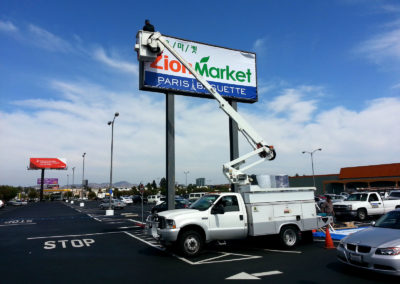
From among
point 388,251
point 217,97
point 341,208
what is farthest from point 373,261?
point 341,208

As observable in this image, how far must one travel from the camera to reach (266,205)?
34.4ft

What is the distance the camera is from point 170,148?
1550 cm

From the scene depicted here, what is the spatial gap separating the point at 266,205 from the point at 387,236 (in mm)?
4146

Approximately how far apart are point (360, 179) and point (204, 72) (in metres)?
49.8

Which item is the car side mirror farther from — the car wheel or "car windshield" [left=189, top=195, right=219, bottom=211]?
the car wheel

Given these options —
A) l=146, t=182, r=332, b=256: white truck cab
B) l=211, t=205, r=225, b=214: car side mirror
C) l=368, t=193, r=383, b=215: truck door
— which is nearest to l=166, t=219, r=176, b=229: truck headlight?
l=146, t=182, r=332, b=256: white truck cab

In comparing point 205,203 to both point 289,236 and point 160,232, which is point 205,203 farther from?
point 289,236

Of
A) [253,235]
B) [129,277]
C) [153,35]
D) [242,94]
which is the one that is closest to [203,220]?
[253,235]

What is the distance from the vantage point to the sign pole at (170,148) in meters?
15.2

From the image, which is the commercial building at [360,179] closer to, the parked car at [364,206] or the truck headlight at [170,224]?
the parked car at [364,206]

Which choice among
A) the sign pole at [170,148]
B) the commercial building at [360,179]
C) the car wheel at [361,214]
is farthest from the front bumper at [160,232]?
the commercial building at [360,179]

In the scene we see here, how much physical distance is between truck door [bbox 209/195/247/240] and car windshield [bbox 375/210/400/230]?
3929mm

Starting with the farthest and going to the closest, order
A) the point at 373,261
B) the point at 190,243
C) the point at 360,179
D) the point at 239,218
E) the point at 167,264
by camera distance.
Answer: the point at 360,179, the point at 239,218, the point at 190,243, the point at 167,264, the point at 373,261

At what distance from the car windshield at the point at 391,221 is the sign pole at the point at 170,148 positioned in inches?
367
